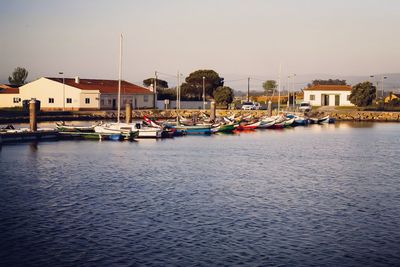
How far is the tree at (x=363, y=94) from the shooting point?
12525 centimetres

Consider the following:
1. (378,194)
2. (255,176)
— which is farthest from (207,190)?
(378,194)

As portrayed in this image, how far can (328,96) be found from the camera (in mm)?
132000

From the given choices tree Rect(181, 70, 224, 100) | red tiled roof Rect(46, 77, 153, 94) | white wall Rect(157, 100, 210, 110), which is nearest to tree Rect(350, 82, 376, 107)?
white wall Rect(157, 100, 210, 110)

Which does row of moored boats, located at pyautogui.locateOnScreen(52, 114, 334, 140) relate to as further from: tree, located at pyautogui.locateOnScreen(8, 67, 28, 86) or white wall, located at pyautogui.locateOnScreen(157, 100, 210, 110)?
tree, located at pyautogui.locateOnScreen(8, 67, 28, 86)

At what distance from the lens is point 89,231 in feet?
80.3

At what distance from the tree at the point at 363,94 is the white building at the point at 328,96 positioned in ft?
11.5

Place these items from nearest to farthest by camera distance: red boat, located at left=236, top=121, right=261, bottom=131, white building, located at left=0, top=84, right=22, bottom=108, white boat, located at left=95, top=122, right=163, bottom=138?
white boat, located at left=95, top=122, right=163, bottom=138
red boat, located at left=236, top=121, right=261, bottom=131
white building, located at left=0, top=84, right=22, bottom=108

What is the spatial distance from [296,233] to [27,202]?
14.2m

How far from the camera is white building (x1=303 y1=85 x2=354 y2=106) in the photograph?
429 ft

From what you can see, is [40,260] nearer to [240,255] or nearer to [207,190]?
[240,255]

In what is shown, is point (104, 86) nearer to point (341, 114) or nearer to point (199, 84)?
point (199, 84)

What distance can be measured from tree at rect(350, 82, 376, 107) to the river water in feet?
246

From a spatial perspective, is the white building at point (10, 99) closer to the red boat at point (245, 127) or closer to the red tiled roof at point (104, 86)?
the red tiled roof at point (104, 86)

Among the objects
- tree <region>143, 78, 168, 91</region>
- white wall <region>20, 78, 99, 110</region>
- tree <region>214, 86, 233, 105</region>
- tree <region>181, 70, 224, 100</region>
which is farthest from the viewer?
tree <region>143, 78, 168, 91</region>
